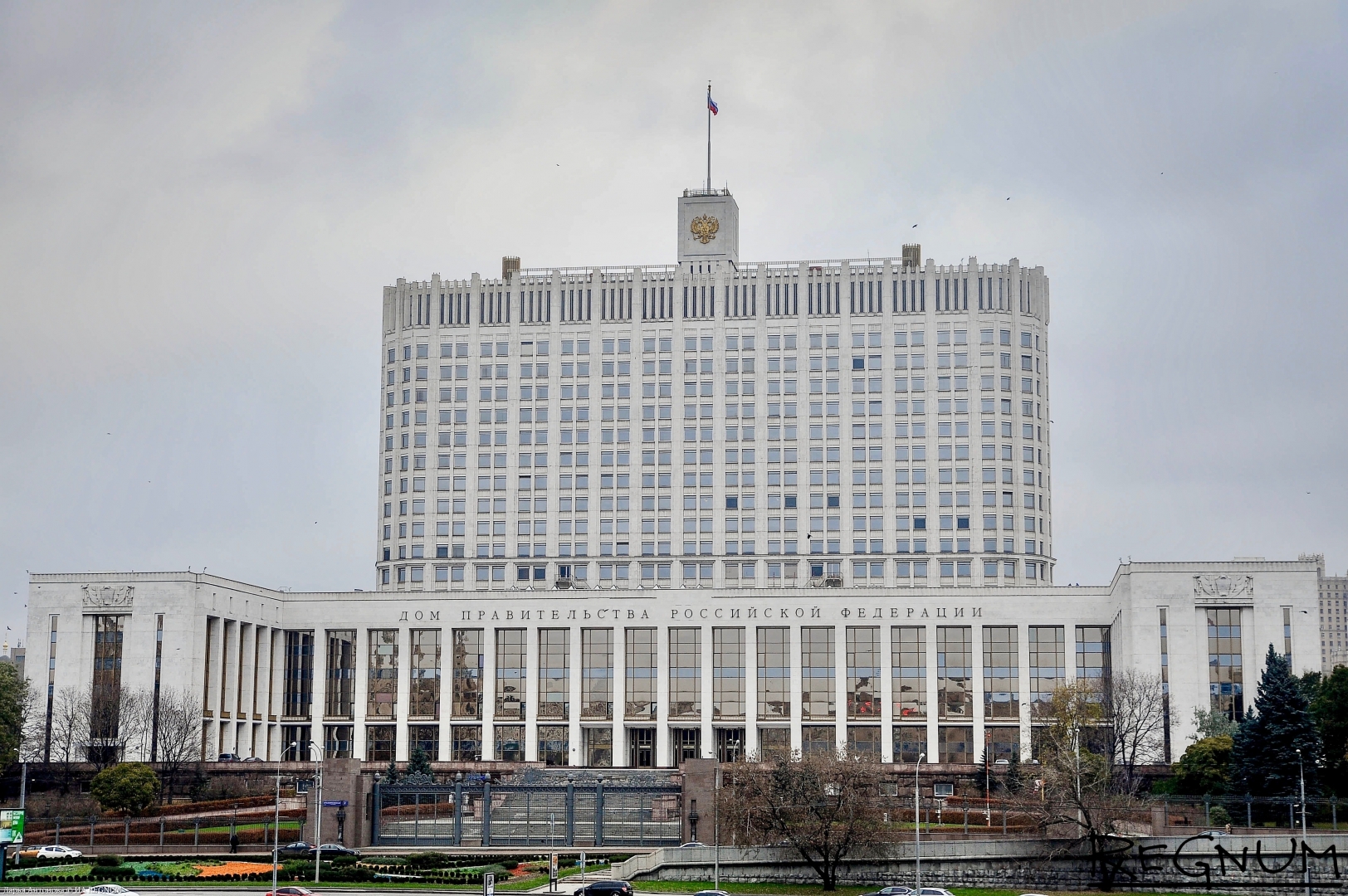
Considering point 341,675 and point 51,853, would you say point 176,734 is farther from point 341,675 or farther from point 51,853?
point 51,853

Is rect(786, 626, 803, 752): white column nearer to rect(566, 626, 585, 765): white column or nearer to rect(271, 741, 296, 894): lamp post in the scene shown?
rect(566, 626, 585, 765): white column

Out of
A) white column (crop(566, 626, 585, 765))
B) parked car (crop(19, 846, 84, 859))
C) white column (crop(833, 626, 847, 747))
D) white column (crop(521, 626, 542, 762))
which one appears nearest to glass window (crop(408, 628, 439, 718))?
white column (crop(521, 626, 542, 762))

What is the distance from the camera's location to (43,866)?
95.2 m

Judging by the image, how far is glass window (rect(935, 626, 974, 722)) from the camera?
15175 cm

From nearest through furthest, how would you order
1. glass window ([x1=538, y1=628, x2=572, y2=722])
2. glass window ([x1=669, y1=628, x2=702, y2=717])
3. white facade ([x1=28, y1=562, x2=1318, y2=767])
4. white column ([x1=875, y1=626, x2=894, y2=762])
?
white facade ([x1=28, y1=562, x2=1318, y2=767]) → white column ([x1=875, y1=626, x2=894, y2=762]) → glass window ([x1=669, y1=628, x2=702, y2=717]) → glass window ([x1=538, y1=628, x2=572, y2=722])

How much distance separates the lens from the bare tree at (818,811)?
91625 mm

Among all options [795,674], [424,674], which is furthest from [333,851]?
[795,674]

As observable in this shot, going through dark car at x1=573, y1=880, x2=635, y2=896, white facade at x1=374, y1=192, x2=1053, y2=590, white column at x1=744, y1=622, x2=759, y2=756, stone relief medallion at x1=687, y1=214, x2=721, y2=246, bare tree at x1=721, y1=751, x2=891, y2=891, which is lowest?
dark car at x1=573, y1=880, x2=635, y2=896

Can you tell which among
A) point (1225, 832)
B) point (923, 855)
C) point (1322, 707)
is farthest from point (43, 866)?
point (1322, 707)

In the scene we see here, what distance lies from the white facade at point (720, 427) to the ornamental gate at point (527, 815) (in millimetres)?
63660

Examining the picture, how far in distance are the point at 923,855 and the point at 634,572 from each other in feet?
282

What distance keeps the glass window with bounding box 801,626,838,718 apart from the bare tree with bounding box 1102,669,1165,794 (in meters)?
24.9

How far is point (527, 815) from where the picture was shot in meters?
111

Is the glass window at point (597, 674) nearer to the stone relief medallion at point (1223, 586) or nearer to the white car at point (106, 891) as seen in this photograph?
the stone relief medallion at point (1223, 586)
